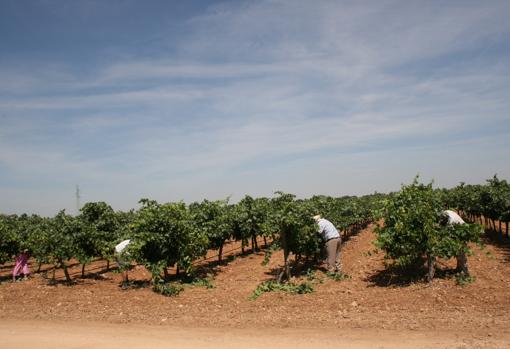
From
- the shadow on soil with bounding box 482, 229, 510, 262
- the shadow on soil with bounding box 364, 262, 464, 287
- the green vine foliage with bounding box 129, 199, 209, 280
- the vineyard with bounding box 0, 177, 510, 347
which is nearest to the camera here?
the vineyard with bounding box 0, 177, 510, 347

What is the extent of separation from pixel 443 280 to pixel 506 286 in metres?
1.41

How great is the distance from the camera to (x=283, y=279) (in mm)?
13156

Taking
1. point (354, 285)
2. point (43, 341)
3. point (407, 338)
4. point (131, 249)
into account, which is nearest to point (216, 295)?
point (131, 249)

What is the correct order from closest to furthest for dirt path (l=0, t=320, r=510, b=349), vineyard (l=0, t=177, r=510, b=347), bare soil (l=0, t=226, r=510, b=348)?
dirt path (l=0, t=320, r=510, b=349), bare soil (l=0, t=226, r=510, b=348), vineyard (l=0, t=177, r=510, b=347)

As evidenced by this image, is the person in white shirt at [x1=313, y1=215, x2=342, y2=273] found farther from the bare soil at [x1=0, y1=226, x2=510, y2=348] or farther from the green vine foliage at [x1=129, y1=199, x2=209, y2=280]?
the green vine foliage at [x1=129, y1=199, x2=209, y2=280]

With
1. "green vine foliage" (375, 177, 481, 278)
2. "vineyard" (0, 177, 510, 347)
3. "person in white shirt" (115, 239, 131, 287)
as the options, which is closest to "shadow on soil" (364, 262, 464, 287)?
"vineyard" (0, 177, 510, 347)

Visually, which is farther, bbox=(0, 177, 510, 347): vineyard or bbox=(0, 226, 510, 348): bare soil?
bbox=(0, 177, 510, 347): vineyard

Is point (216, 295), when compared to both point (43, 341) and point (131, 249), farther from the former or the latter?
point (43, 341)

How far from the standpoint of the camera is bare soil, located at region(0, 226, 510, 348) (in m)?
7.74

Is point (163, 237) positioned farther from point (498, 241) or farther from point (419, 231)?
point (498, 241)

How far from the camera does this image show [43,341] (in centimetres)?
804

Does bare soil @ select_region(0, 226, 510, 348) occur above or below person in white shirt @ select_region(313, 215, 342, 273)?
below

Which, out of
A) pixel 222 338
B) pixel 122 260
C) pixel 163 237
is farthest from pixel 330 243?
pixel 122 260

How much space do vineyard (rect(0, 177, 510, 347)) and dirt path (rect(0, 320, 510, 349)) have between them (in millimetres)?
449
